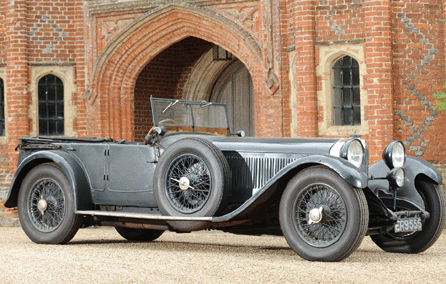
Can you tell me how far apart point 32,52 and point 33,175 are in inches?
255

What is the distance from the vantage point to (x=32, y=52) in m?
13.7

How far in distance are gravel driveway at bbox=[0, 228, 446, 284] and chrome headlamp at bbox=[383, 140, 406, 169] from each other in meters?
0.84

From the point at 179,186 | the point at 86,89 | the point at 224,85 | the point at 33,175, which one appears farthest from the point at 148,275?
the point at 224,85

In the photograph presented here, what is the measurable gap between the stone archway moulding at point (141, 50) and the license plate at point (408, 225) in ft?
21.4

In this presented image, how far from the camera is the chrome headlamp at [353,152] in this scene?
618 cm

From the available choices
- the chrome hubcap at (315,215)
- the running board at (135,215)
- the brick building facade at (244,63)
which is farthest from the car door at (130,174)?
the brick building facade at (244,63)

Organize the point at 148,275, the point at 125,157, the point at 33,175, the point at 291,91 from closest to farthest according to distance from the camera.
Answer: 1. the point at 148,275
2. the point at 125,157
3. the point at 33,175
4. the point at 291,91

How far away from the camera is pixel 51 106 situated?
1411 centimetres

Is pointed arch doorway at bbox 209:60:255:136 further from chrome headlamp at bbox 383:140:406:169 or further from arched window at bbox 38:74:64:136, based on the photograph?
chrome headlamp at bbox 383:140:406:169

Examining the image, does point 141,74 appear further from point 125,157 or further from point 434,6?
point 125,157

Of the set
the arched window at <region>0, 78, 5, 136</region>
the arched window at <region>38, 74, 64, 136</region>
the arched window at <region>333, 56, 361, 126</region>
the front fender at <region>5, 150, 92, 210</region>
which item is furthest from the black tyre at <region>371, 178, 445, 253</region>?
the arched window at <region>0, 78, 5, 136</region>

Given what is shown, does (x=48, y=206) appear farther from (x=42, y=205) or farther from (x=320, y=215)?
(x=320, y=215)

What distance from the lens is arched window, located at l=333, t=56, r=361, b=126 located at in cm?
1202

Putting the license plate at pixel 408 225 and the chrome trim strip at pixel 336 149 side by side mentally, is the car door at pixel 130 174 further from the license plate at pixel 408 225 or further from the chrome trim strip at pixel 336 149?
the license plate at pixel 408 225
